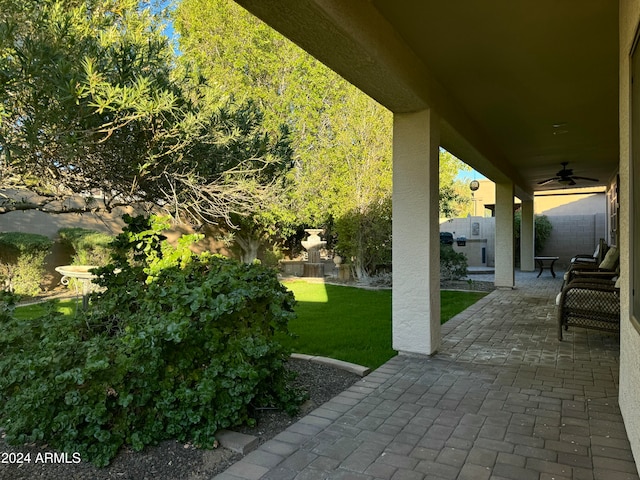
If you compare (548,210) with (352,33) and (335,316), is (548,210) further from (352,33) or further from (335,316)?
(352,33)

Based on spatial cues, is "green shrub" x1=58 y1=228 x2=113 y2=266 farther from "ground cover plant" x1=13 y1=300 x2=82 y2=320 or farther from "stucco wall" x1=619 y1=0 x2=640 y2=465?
"stucco wall" x1=619 y1=0 x2=640 y2=465

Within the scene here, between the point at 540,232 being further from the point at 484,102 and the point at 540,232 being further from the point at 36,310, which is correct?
the point at 36,310

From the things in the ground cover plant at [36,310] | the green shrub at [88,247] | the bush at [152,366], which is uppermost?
the green shrub at [88,247]

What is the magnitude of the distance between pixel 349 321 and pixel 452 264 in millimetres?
5629

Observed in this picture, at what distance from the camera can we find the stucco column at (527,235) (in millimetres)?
13391

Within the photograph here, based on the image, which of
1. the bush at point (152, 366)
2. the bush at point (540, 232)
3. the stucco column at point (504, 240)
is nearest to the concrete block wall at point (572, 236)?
the bush at point (540, 232)

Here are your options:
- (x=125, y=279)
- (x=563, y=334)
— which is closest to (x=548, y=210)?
(x=563, y=334)

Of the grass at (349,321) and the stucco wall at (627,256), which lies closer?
the stucco wall at (627,256)

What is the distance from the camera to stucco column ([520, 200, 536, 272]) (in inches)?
527

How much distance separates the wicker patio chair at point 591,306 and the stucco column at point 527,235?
875cm

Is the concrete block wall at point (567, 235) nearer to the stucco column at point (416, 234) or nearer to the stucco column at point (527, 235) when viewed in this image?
the stucco column at point (527, 235)

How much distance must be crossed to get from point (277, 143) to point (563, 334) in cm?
446

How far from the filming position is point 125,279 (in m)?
3.46

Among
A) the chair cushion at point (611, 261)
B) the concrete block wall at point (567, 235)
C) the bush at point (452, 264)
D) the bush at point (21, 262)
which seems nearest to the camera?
the chair cushion at point (611, 261)
